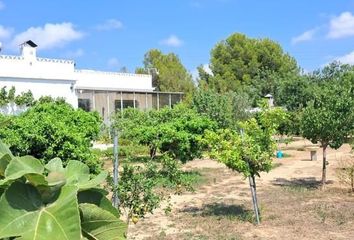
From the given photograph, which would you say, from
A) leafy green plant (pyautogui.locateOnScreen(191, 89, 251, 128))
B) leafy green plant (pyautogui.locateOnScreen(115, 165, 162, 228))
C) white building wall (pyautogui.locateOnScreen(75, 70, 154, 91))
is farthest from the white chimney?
leafy green plant (pyautogui.locateOnScreen(115, 165, 162, 228))

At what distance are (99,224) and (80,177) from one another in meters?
0.13

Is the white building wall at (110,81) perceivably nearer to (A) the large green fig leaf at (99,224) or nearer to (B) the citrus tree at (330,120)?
(B) the citrus tree at (330,120)

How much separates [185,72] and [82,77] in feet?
55.3

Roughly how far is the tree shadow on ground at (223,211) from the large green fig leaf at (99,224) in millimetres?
8625

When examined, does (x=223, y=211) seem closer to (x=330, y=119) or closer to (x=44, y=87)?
(x=330, y=119)

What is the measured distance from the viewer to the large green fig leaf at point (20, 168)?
3.20 ft

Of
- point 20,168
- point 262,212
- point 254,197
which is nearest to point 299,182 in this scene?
point 262,212

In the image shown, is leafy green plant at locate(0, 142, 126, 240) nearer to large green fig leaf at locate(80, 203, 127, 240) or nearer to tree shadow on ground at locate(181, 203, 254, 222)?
large green fig leaf at locate(80, 203, 127, 240)

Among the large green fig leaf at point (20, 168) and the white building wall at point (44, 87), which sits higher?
the white building wall at point (44, 87)

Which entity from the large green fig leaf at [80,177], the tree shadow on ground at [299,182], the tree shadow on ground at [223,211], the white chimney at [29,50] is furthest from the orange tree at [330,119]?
the white chimney at [29,50]

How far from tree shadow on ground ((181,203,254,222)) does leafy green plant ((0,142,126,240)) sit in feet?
28.3

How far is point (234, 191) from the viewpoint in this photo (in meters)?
13.1

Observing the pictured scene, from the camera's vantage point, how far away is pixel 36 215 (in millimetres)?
949

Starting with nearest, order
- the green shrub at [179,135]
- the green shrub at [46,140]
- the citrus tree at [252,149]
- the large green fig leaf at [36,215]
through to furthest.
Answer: the large green fig leaf at [36,215] < the green shrub at [46,140] < the citrus tree at [252,149] < the green shrub at [179,135]
